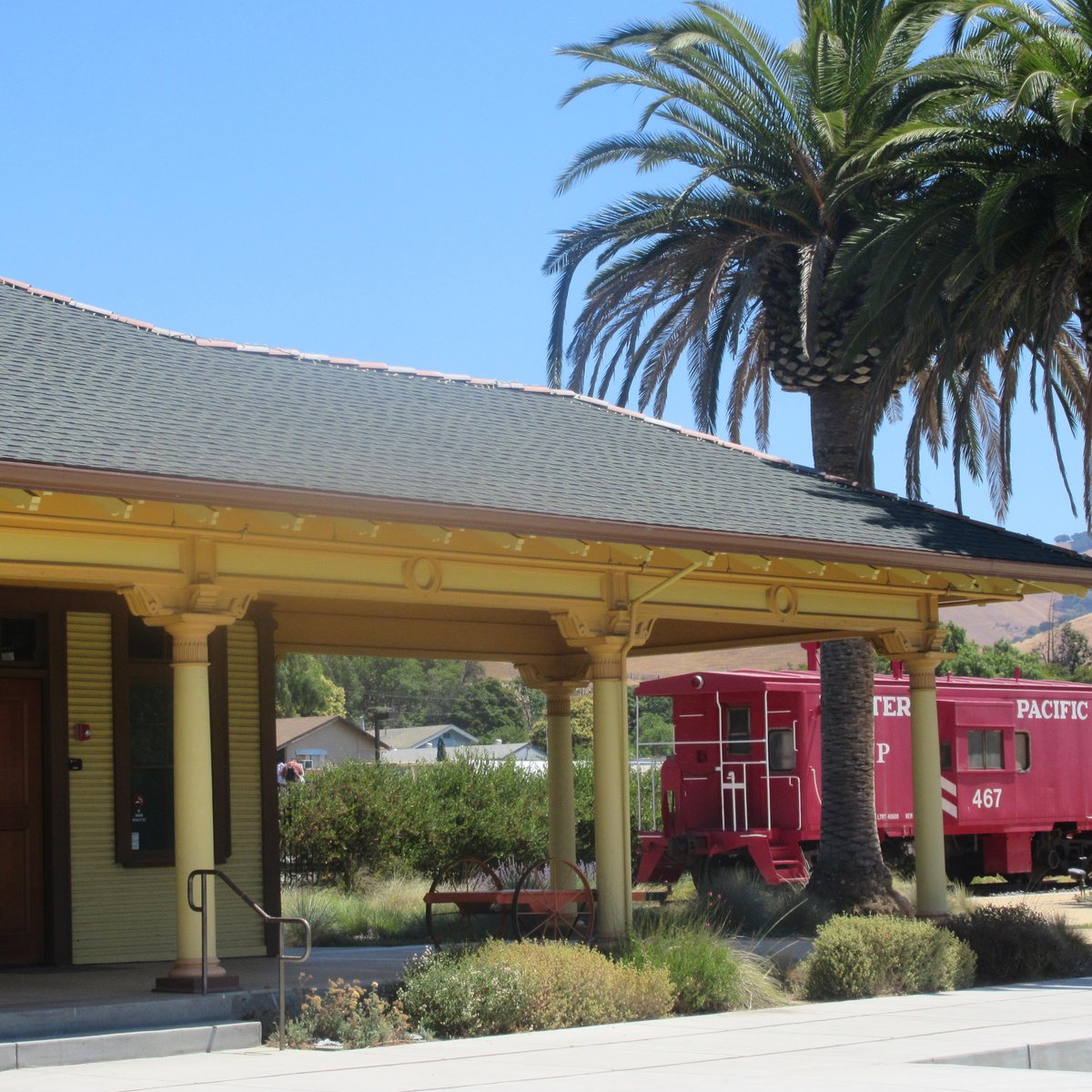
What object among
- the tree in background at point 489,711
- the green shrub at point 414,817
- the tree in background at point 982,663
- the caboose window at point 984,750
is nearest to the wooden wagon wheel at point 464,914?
the green shrub at point 414,817

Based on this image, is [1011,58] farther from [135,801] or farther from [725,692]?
[135,801]

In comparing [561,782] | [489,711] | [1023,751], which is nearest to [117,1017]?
[561,782]

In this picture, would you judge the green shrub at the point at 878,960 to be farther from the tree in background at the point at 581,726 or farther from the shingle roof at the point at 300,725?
the shingle roof at the point at 300,725

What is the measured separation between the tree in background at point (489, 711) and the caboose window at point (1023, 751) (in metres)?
86.6

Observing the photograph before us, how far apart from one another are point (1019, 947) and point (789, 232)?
9.41 metres

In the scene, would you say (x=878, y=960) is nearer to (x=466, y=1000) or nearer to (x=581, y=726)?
(x=466, y=1000)

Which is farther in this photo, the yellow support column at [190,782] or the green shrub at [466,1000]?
the green shrub at [466,1000]

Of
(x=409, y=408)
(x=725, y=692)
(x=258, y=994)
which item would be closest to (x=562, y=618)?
(x=409, y=408)

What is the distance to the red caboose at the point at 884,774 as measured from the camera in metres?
24.4

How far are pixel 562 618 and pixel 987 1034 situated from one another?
4.89 metres

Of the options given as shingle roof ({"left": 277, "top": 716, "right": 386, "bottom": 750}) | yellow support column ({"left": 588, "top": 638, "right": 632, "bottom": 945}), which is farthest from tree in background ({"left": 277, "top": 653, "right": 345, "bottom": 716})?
yellow support column ({"left": 588, "top": 638, "right": 632, "bottom": 945})

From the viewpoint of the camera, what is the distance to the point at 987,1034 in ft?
37.3

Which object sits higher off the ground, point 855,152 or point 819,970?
point 855,152

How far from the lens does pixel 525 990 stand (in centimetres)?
1200
